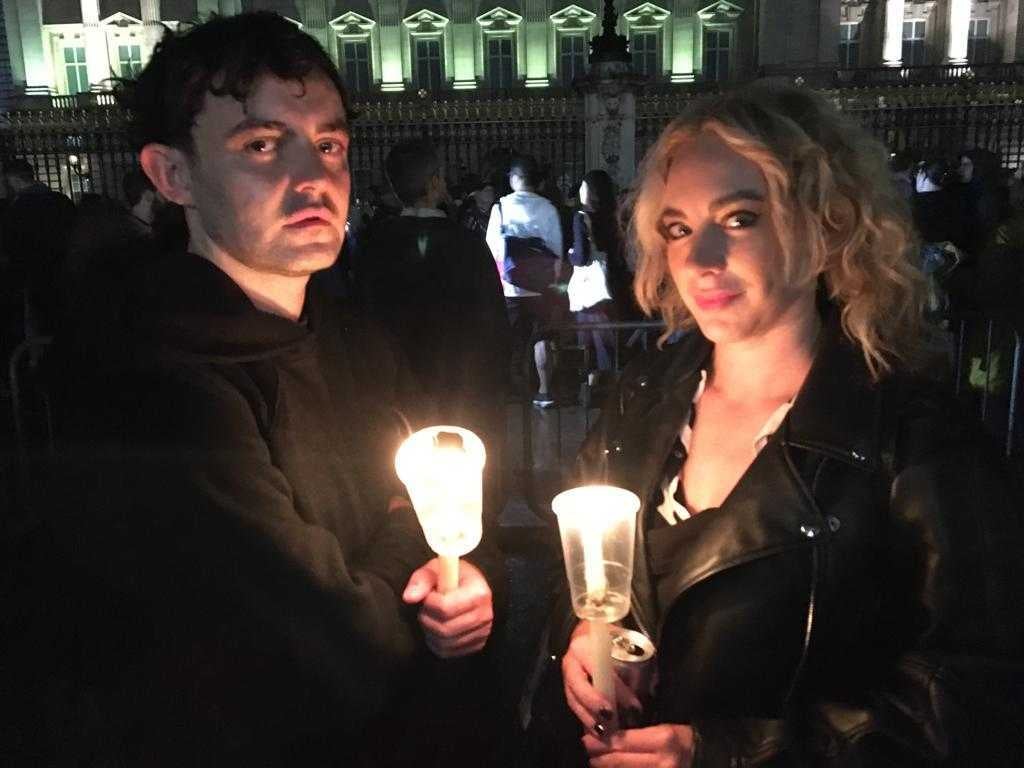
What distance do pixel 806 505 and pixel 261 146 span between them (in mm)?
1401

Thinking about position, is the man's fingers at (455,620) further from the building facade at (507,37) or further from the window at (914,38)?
the window at (914,38)

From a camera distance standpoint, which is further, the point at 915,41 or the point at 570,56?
the point at 915,41

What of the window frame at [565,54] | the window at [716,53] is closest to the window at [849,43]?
the window at [716,53]

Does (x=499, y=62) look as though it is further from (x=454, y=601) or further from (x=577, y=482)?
(x=454, y=601)

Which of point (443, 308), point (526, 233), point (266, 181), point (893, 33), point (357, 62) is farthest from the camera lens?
point (357, 62)

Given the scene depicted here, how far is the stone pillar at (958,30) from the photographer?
4328 cm

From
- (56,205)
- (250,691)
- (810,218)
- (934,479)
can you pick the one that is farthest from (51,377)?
(56,205)

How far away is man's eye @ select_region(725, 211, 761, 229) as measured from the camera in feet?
6.25

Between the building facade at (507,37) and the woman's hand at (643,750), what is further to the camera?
the building facade at (507,37)

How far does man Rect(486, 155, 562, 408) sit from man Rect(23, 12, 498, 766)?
567 cm

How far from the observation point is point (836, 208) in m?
1.94

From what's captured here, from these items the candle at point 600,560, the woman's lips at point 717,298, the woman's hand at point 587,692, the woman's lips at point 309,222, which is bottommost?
the woman's hand at point 587,692

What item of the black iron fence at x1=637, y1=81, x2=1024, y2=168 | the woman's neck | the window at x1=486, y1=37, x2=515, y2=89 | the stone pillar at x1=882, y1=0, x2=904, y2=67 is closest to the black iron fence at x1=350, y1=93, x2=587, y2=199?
the black iron fence at x1=637, y1=81, x2=1024, y2=168

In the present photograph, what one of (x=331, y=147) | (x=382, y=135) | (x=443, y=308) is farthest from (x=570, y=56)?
(x=331, y=147)
